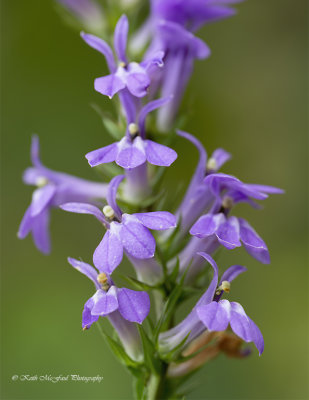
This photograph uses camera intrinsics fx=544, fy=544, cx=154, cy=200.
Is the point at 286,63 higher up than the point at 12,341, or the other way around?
the point at 286,63

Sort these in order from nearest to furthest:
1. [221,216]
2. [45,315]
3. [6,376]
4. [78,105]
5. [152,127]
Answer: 1. [221,216]
2. [152,127]
3. [6,376]
4. [45,315]
5. [78,105]

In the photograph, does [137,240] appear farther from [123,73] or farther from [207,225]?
[123,73]

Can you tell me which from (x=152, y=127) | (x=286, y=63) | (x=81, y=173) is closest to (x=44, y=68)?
(x=81, y=173)

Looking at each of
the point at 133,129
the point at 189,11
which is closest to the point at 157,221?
the point at 133,129

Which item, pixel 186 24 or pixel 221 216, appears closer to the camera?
pixel 221 216

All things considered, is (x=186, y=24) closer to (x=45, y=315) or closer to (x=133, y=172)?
(x=133, y=172)

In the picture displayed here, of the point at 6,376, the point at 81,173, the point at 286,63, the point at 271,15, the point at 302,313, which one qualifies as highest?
the point at 271,15

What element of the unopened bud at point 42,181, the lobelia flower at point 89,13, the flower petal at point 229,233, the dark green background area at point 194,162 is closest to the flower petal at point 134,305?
the flower petal at point 229,233
